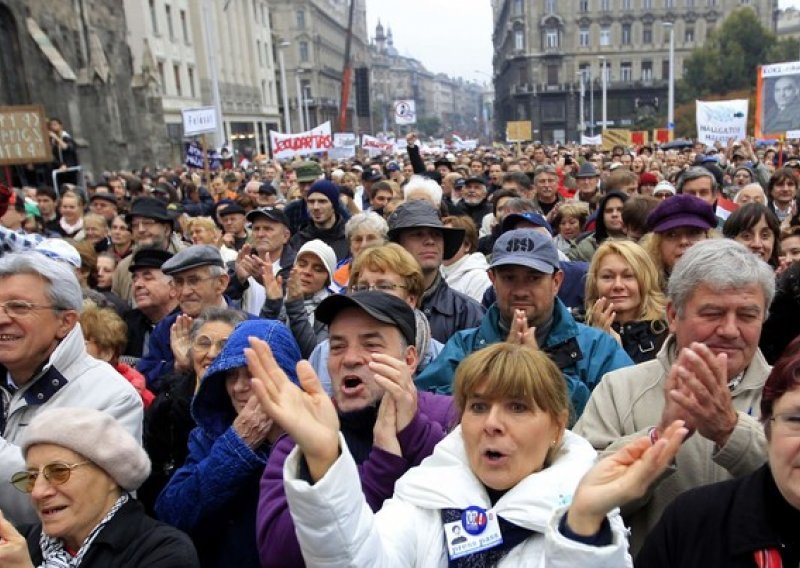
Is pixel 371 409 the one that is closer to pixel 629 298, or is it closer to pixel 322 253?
pixel 629 298

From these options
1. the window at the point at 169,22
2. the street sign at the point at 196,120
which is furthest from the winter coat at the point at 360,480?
the window at the point at 169,22

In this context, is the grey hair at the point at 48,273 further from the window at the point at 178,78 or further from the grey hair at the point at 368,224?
the window at the point at 178,78

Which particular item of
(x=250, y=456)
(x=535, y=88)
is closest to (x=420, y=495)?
(x=250, y=456)

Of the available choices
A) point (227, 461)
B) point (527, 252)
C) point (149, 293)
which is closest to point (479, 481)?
point (227, 461)

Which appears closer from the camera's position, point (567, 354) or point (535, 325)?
point (567, 354)

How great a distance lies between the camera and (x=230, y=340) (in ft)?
9.48

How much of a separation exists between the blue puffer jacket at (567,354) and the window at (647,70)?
277 feet

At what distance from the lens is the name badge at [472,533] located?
190 centimetres

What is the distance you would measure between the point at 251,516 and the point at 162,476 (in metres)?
0.62

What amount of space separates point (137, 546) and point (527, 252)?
2.13 metres

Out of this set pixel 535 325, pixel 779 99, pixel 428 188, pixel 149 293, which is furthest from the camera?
pixel 779 99

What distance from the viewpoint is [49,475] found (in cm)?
225

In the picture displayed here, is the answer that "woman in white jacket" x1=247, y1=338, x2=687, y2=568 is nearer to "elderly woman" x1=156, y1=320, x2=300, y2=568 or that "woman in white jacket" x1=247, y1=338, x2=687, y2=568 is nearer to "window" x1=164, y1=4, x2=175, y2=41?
"elderly woman" x1=156, y1=320, x2=300, y2=568

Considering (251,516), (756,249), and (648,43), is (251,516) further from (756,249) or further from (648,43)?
(648,43)
